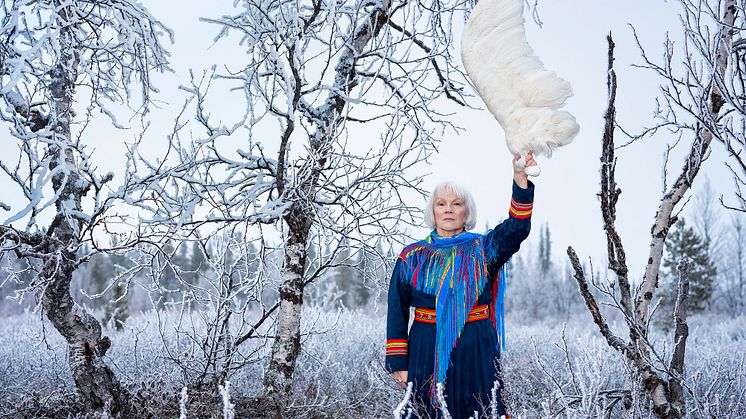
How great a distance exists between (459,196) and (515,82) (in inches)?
34.5

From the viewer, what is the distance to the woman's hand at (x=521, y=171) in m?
2.46

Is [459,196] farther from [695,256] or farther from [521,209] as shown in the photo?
[695,256]

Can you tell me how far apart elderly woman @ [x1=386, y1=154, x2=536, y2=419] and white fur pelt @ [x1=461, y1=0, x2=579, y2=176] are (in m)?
0.54

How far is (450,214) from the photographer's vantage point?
3.11 metres

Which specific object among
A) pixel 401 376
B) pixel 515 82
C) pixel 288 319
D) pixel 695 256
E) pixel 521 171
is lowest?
pixel 401 376

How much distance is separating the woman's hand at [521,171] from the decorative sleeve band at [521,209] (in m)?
0.09

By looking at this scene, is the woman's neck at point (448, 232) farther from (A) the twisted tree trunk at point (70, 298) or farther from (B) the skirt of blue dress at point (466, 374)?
(A) the twisted tree trunk at point (70, 298)

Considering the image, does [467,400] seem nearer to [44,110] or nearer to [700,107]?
[700,107]

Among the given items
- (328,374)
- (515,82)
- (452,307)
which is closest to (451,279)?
(452,307)

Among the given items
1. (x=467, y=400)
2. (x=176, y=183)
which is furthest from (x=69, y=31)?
(x=467, y=400)

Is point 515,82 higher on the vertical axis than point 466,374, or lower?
higher

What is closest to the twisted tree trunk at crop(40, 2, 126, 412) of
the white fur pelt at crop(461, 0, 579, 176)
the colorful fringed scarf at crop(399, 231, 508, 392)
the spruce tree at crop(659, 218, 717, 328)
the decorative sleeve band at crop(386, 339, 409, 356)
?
the decorative sleeve band at crop(386, 339, 409, 356)

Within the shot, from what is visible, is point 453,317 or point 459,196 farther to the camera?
point 459,196

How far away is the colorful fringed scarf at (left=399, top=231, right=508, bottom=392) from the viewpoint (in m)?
2.92
